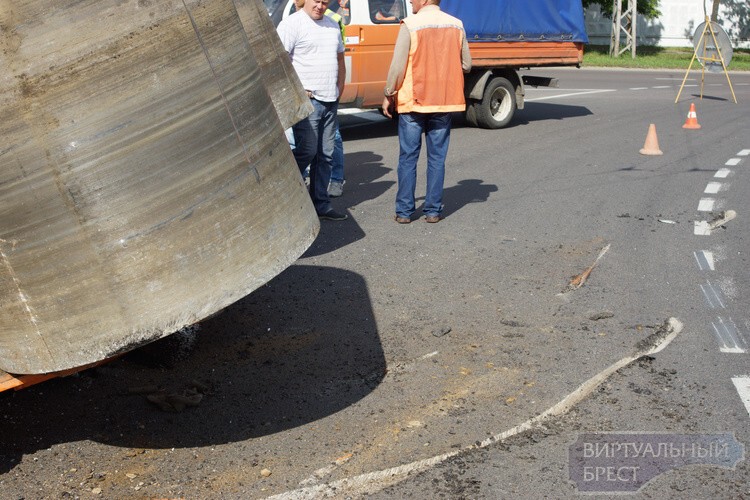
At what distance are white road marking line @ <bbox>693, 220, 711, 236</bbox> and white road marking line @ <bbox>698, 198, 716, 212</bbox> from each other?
1.69 feet

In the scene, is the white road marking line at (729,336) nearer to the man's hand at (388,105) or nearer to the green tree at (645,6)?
the man's hand at (388,105)

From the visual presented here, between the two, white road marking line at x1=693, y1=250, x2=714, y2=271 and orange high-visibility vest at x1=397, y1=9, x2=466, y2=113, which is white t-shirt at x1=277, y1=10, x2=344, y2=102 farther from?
white road marking line at x1=693, y1=250, x2=714, y2=271

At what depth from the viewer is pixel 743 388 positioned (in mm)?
4977

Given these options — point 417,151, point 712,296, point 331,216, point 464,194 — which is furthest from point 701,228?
point 331,216

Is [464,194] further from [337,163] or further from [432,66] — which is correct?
[432,66]

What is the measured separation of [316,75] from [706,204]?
4168 mm

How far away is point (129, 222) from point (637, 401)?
2.73 meters

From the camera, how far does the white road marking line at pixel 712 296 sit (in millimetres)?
6375

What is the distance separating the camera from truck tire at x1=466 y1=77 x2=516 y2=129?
14.9 meters

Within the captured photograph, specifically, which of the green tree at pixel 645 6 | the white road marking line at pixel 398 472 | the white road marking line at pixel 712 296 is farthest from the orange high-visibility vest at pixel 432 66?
the green tree at pixel 645 6

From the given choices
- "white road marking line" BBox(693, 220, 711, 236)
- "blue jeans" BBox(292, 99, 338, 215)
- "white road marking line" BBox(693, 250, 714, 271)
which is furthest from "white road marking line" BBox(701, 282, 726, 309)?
"blue jeans" BBox(292, 99, 338, 215)

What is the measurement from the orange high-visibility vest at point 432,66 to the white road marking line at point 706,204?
2.82 meters

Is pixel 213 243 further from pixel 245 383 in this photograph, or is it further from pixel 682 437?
pixel 682 437

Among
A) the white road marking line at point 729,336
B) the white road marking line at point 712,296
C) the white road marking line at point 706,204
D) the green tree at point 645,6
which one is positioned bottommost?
the green tree at point 645,6
